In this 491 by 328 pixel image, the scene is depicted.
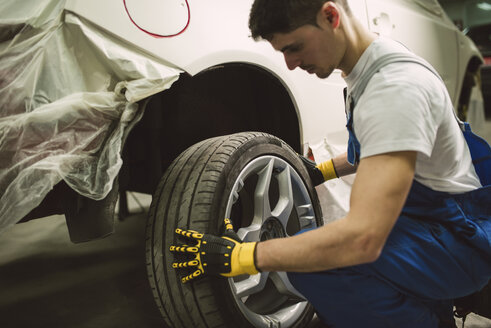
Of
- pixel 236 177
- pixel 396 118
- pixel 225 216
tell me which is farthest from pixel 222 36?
pixel 396 118

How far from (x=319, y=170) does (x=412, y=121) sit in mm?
802

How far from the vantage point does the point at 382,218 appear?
0.84m

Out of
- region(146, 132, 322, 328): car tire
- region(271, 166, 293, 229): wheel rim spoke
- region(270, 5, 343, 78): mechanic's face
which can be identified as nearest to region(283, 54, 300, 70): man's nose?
region(270, 5, 343, 78): mechanic's face

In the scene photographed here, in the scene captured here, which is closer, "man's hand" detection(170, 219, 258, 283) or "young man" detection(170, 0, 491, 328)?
"young man" detection(170, 0, 491, 328)

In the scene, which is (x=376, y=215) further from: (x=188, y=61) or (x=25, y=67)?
(x=25, y=67)

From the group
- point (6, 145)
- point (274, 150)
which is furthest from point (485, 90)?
point (6, 145)

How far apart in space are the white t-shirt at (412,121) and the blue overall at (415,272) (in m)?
0.06

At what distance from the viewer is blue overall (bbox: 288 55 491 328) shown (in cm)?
104

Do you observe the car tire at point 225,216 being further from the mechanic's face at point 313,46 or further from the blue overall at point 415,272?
the mechanic's face at point 313,46

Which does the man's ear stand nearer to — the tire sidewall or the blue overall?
the blue overall

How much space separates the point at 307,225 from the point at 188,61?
0.73m

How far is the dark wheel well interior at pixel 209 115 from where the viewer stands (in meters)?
1.58

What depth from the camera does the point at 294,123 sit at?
1.73m

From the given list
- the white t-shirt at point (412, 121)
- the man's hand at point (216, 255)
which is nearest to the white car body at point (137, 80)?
the man's hand at point (216, 255)
